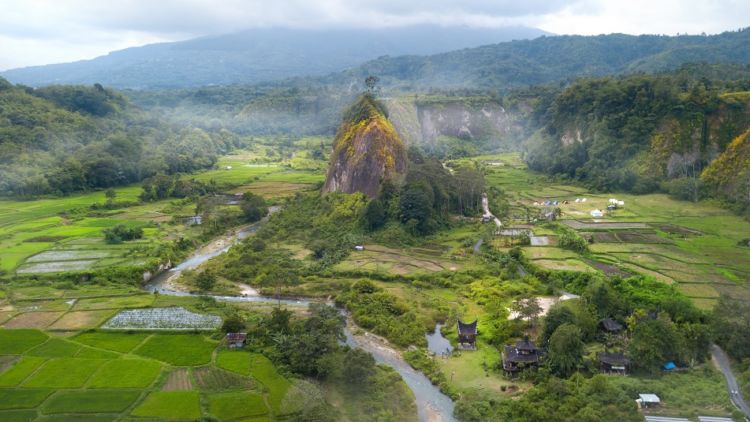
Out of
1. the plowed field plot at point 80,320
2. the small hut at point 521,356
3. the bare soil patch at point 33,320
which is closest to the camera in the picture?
the small hut at point 521,356

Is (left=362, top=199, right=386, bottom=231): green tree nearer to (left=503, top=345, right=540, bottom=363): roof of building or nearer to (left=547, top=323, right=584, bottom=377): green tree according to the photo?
(left=503, top=345, right=540, bottom=363): roof of building

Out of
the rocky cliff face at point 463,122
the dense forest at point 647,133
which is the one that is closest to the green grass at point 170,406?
the dense forest at point 647,133

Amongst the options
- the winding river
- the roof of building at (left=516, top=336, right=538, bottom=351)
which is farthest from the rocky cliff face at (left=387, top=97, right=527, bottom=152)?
the roof of building at (left=516, top=336, right=538, bottom=351)

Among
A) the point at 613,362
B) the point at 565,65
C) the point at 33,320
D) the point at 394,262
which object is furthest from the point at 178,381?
the point at 565,65

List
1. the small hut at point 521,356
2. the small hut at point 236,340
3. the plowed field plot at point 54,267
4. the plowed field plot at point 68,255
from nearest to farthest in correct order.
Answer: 1. the small hut at point 521,356
2. the small hut at point 236,340
3. the plowed field plot at point 54,267
4. the plowed field plot at point 68,255

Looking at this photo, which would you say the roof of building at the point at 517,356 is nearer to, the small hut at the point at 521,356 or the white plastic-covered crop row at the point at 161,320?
the small hut at the point at 521,356

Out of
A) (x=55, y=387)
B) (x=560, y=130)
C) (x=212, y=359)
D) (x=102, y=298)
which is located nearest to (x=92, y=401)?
(x=55, y=387)

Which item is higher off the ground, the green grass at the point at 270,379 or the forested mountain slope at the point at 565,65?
the forested mountain slope at the point at 565,65
